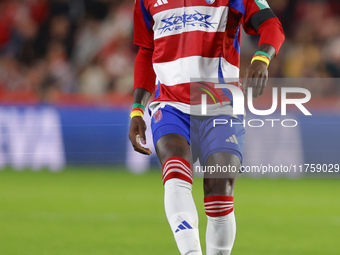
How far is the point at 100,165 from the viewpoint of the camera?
10.9m

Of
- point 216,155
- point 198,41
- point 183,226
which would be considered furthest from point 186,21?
point 183,226

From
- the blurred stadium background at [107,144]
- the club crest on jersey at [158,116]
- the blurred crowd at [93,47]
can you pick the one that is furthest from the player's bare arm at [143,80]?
the blurred crowd at [93,47]

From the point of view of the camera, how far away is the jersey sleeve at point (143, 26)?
434 centimetres

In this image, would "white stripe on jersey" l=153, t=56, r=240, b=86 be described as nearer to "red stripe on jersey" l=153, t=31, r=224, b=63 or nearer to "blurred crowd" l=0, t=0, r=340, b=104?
"red stripe on jersey" l=153, t=31, r=224, b=63

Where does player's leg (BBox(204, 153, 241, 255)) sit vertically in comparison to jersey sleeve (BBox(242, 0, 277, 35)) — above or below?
below

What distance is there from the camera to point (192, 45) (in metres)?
4.00

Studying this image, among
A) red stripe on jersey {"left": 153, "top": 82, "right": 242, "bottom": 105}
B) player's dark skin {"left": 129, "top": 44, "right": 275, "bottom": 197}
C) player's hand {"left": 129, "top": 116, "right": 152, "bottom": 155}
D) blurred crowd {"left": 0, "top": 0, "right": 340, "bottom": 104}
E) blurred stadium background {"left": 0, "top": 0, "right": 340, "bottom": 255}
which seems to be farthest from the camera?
blurred crowd {"left": 0, "top": 0, "right": 340, "bottom": 104}

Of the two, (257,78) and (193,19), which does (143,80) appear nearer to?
(193,19)

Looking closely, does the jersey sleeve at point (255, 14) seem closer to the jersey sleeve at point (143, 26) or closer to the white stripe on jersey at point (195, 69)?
the white stripe on jersey at point (195, 69)

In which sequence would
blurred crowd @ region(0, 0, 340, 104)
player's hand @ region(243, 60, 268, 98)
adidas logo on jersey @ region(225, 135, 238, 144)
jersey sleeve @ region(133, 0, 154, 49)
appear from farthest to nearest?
1. blurred crowd @ region(0, 0, 340, 104)
2. jersey sleeve @ region(133, 0, 154, 49)
3. adidas logo on jersey @ region(225, 135, 238, 144)
4. player's hand @ region(243, 60, 268, 98)

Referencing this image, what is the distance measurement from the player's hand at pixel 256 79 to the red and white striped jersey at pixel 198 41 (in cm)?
40

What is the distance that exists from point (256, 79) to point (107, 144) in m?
7.38

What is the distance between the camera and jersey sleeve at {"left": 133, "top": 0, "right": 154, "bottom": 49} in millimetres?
4344

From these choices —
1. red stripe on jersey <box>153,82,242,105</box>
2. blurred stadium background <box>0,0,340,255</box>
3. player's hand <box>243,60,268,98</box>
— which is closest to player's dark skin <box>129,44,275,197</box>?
player's hand <box>243,60,268,98</box>
